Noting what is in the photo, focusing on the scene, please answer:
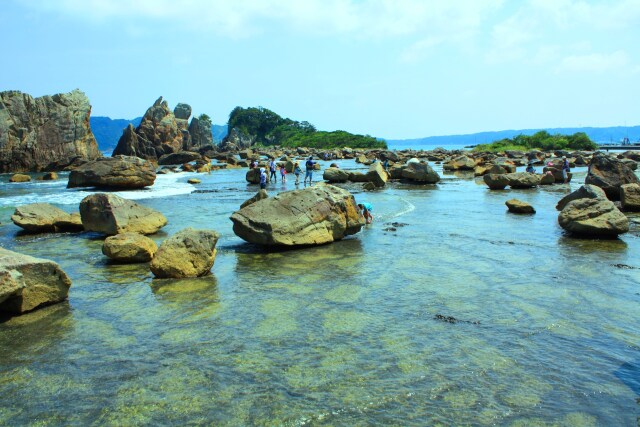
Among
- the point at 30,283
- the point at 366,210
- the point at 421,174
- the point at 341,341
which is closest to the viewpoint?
the point at 341,341

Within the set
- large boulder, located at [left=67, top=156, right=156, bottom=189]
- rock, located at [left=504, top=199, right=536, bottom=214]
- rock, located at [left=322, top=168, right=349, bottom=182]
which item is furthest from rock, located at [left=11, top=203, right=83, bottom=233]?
rock, located at [left=322, top=168, right=349, bottom=182]

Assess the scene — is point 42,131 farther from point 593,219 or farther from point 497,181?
point 593,219

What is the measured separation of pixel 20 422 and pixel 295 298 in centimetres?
431

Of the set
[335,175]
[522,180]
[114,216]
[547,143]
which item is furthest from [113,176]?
[547,143]

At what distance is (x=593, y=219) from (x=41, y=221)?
1491 centimetres

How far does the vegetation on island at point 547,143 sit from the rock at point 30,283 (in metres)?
80.6

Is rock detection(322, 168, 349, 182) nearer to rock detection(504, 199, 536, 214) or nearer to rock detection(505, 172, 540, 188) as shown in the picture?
rock detection(505, 172, 540, 188)

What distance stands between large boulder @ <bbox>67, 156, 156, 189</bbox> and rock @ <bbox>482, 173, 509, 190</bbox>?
19.1 m

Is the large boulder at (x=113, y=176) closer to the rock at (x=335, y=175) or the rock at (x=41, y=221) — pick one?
the rock at (x=335, y=175)

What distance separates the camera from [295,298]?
26.9 feet

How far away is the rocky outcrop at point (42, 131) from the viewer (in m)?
44.3

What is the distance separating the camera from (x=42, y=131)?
153ft

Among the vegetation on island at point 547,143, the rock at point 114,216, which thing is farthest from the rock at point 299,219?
the vegetation on island at point 547,143

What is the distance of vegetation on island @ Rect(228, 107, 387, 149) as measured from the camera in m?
119
